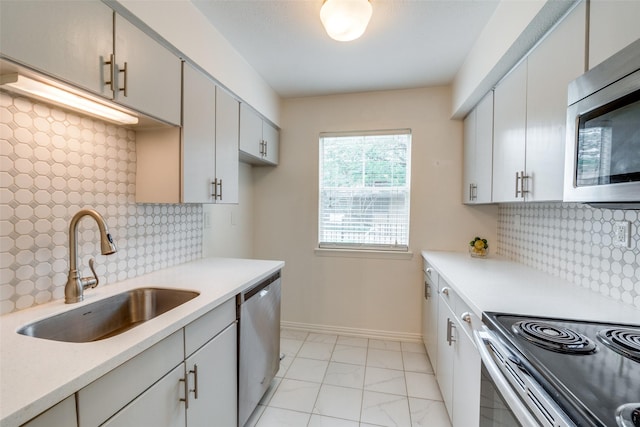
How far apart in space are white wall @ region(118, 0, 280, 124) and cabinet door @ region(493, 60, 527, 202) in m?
1.90

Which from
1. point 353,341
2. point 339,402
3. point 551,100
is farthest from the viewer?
point 353,341

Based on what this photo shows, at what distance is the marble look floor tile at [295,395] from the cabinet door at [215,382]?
19.2 inches

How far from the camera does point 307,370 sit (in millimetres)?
2365

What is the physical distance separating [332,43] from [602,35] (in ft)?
5.03

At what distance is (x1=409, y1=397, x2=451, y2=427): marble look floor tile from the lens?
1790 millimetres

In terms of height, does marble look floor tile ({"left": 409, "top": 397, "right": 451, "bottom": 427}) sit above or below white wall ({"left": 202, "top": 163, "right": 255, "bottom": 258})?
below

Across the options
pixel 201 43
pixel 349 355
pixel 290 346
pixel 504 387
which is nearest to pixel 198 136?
pixel 201 43

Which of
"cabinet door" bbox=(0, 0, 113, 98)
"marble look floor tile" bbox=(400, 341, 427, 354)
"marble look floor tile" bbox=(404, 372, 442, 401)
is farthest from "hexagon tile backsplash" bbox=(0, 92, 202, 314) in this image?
"marble look floor tile" bbox=(400, 341, 427, 354)

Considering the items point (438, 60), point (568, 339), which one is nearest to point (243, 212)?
point (438, 60)

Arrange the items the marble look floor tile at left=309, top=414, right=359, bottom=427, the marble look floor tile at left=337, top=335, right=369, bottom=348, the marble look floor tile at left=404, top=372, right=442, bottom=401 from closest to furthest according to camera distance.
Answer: the marble look floor tile at left=309, top=414, right=359, bottom=427
the marble look floor tile at left=404, top=372, right=442, bottom=401
the marble look floor tile at left=337, top=335, right=369, bottom=348

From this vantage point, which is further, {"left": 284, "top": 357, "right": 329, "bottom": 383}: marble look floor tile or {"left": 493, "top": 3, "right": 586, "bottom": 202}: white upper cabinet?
{"left": 284, "top": 357, "right": 329, "bottom": 383}: marble look floor tile

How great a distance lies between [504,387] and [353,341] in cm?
216

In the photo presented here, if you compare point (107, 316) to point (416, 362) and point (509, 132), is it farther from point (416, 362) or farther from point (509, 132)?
point (509, 132)

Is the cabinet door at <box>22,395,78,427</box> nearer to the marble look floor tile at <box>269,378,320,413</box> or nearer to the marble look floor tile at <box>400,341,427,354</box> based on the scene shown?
the marble look floor tile at <box>269,378,320,413</box>
